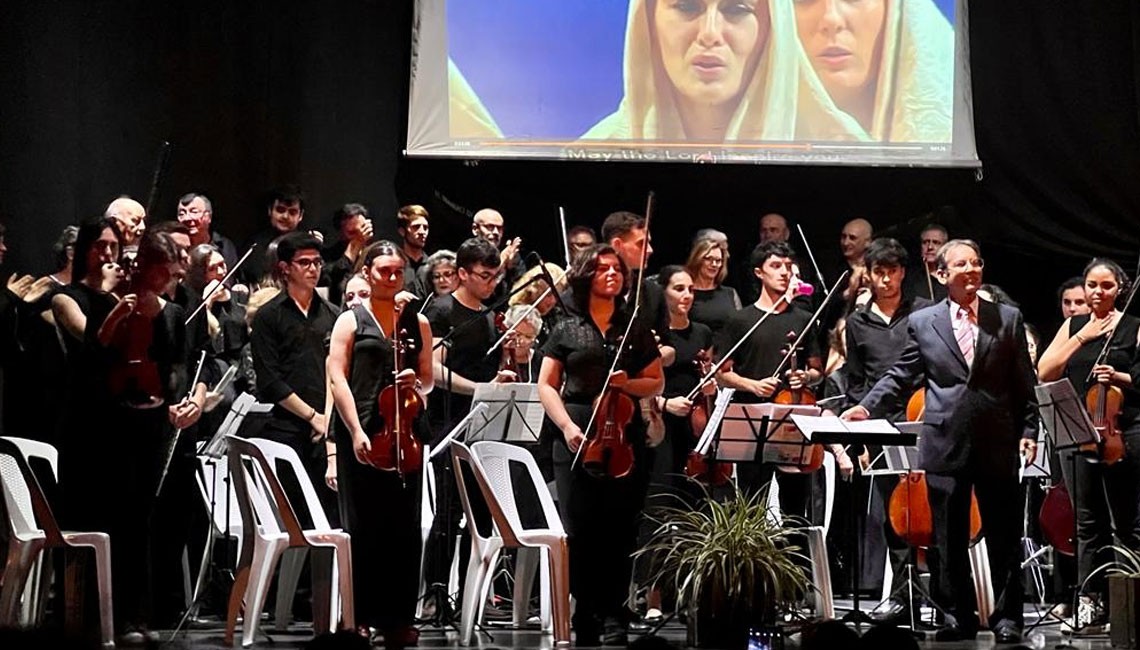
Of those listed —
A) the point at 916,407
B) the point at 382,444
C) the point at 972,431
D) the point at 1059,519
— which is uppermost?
the point at 916,407

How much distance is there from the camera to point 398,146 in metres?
8.93

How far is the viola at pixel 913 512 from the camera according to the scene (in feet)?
20.2

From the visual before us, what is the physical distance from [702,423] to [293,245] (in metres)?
1.86

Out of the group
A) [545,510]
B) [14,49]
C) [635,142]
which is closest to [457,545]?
[545,510]

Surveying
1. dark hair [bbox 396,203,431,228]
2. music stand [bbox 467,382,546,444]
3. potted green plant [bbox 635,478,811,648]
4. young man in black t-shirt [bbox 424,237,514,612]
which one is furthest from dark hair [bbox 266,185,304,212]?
potted green plant [bbox 635,478,811,648]

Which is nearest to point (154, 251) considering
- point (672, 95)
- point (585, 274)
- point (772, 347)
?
point (585, 274)

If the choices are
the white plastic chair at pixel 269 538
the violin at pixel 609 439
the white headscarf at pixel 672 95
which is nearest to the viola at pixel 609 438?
the violin at pixel 609 439

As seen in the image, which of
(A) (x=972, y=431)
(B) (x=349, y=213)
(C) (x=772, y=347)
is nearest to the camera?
(A) (x=972, y=431)

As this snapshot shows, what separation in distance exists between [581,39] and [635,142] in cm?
67

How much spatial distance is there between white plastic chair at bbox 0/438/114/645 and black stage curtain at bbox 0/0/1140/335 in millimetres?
2925

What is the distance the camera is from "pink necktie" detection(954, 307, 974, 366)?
239 inches

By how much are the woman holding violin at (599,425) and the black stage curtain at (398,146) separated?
10.4ft

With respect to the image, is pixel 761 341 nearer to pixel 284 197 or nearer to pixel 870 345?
pixel 870 345

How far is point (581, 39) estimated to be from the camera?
9.02 meters
